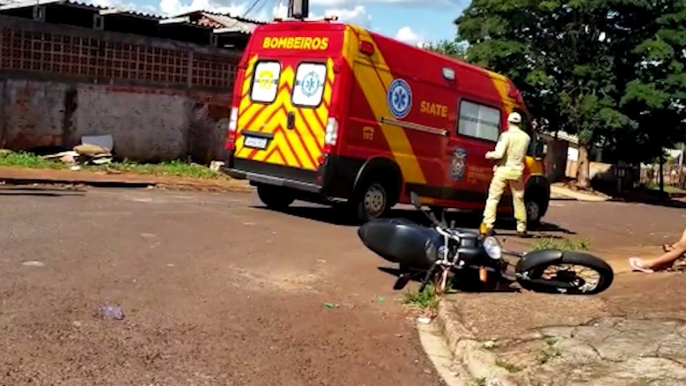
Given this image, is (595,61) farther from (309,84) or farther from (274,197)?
(309,84)

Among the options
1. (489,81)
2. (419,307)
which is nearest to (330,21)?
(489,81)

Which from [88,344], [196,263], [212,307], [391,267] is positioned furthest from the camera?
[391,267]

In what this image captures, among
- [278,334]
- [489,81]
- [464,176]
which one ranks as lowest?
[278,334]

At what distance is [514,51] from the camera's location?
94.8ft

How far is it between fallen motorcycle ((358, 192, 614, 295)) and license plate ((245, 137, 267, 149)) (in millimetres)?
4764

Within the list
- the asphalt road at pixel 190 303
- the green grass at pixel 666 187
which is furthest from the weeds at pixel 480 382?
the green grass at pixel 666 187

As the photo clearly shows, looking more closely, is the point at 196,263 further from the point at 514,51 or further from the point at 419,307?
the point at 514,51

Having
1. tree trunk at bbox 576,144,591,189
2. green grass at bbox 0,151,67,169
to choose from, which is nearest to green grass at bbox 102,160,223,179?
green grass at bbox 0,151,67,169

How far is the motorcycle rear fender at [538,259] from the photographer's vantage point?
7.19 meters

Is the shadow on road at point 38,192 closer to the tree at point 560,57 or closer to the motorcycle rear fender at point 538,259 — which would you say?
the motorcycle rear fender at point 538,259

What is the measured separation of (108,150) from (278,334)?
43.4 feet

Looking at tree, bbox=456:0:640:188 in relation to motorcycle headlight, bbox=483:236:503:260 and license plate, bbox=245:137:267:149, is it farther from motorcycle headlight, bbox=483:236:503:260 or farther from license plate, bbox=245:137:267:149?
motorcycle headlight, bbox=483:236:503:260

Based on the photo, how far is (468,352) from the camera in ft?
17.9

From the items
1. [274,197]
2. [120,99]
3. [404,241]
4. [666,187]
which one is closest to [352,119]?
[274,197]
